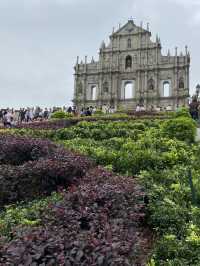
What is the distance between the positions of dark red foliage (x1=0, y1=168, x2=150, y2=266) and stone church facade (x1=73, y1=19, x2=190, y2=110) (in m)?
53.2

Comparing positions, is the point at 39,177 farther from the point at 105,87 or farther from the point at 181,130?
the point at 105,87

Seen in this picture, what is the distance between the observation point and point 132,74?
208ft

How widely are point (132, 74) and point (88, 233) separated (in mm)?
58985

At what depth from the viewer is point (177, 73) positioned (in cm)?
6088

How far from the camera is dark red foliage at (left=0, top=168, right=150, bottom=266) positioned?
4.45 meters

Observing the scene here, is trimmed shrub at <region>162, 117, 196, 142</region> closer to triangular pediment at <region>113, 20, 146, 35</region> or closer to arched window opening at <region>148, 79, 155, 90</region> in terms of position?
arched window opening at <region>148, 79, 155, 90</region>

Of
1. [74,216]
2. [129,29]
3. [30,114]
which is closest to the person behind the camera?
[74,216]

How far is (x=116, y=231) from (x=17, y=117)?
1176 inches

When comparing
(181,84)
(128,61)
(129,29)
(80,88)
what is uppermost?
(129,29)

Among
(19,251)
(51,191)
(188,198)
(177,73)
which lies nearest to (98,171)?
(51,191)

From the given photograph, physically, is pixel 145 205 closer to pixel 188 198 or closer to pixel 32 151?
pixel 188 198

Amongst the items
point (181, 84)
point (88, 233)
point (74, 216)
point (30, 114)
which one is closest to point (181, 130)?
point (74, 216)

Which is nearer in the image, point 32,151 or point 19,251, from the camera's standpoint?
point 19,251

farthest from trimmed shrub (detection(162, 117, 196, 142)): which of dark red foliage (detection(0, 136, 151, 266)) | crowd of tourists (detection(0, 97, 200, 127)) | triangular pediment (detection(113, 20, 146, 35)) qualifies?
triangular pediment (detection(113, 20, 146, 35))
